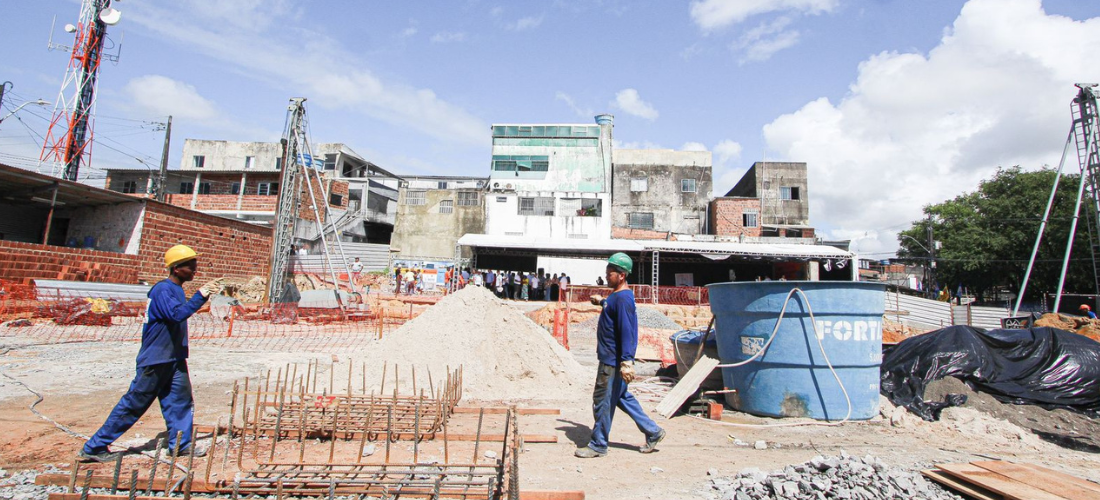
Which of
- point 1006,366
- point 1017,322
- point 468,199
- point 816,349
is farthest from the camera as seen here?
point 468,199

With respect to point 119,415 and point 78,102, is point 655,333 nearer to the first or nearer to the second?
point 119,415

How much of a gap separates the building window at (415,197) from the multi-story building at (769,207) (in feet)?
59.5

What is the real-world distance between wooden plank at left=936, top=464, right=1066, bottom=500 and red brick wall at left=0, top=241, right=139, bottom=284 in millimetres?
18754

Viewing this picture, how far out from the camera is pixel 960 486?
11.0ft

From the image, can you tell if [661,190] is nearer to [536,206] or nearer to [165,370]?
[536,206]

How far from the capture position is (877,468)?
134 inches

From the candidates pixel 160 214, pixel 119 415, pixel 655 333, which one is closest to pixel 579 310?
pixel 655 333

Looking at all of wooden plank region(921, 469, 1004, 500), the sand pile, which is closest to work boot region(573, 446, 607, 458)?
wooden plank region(921, 469, 1004, 500)

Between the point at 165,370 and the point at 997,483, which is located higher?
the point at 165,370

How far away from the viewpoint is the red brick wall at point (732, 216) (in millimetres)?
34281

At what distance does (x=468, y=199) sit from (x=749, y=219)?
17614mm

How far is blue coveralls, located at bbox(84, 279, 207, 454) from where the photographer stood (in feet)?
12.0

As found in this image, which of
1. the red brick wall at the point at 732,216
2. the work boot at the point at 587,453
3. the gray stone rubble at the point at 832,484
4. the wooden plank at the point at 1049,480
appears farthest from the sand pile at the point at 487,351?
the red brick wall at the point at 732,216

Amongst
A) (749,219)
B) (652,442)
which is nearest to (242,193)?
(749,219)
